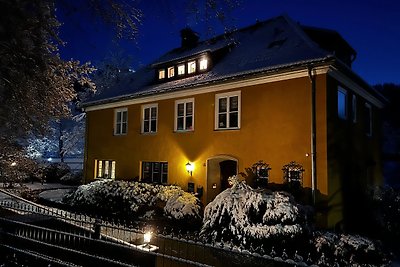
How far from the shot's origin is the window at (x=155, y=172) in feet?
54.5

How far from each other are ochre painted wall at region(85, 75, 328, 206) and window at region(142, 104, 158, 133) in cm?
36

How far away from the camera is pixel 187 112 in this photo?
15680mm

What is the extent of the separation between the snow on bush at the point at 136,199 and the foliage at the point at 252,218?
187 cm

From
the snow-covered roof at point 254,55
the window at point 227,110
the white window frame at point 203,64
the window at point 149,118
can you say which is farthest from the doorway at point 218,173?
the white window frame at point 203,64

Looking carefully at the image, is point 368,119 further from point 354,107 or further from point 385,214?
point 385,214

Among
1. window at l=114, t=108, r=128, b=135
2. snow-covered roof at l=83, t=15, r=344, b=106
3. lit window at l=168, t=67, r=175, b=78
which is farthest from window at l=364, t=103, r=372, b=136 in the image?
window at l=114, t=108, r=128, b=135

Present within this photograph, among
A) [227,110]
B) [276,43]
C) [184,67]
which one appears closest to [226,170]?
[227,110]

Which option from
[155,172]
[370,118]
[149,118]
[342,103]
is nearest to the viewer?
[342,103]

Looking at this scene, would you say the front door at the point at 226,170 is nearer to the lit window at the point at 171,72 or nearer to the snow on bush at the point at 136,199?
the snow on bush at the point at 136,199

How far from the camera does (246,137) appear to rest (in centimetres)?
1320

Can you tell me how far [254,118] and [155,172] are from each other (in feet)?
22.4

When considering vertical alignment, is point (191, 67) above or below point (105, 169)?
above

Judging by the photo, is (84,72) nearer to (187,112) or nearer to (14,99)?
(14,99)

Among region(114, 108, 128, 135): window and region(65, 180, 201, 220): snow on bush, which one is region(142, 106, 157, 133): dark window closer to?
region(114, 108, 128, 135): window
